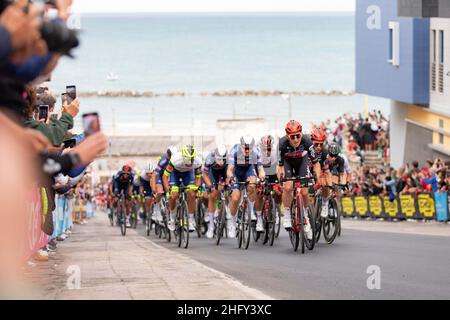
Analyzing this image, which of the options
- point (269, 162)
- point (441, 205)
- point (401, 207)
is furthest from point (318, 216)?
point (401, 207)

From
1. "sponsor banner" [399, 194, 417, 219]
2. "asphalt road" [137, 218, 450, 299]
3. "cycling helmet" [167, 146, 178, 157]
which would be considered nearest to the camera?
"asphalt road" [137, 218, 450, 299]

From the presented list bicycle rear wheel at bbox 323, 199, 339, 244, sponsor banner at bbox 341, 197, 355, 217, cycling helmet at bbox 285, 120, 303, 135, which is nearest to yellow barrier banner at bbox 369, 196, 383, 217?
sponsor banner at bbox 341, 197, 355, 217

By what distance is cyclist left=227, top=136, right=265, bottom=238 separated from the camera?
17.4 m

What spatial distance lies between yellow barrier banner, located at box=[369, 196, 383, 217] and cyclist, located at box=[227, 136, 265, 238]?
11.4 meters

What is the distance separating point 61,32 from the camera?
19.1 ft

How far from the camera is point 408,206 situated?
26750mm

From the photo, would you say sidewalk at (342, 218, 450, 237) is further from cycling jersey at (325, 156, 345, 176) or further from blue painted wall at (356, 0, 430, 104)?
blue painted wall at (356, 0, 430, 104)

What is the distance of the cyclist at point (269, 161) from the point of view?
58.0 ft

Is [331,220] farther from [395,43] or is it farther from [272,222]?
[395,43]

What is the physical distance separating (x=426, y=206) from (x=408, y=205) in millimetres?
1192

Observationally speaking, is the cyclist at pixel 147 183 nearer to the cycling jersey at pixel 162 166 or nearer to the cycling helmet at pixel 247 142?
the cycling jersey at pixel 162 166

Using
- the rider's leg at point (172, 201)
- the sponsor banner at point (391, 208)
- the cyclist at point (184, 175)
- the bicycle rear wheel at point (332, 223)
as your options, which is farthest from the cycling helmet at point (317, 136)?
the sponsor banner at point (391, 208)

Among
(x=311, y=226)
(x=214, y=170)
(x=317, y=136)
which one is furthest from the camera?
(x=214, y=170)

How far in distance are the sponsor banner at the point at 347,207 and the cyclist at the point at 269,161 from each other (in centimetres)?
1289
